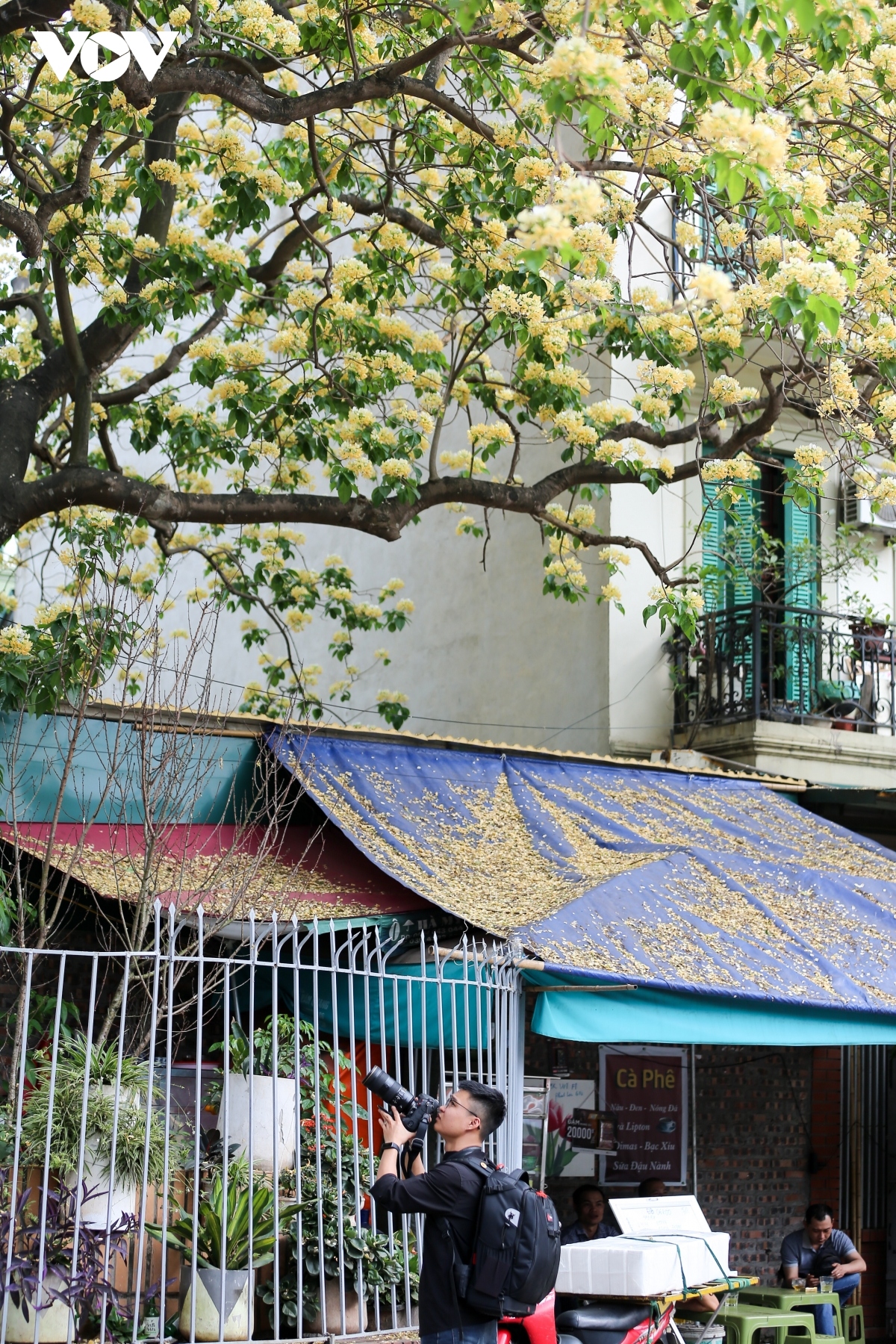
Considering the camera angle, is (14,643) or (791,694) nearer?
(14,643)

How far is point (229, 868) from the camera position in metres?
8.52

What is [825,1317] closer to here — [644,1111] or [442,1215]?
[644,1111]

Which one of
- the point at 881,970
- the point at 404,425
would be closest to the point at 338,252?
the point at 404,425

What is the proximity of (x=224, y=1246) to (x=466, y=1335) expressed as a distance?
1122 mm

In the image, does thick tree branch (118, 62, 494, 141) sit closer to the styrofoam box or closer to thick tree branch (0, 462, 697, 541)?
thick tree branch (0, 462, 697, 541)

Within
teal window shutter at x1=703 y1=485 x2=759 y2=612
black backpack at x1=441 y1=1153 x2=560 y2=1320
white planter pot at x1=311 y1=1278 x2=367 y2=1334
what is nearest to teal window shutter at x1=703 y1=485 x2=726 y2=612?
teal window shutter at x1=703 y1=485 x2=759 y2=612

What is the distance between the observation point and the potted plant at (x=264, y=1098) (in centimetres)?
656

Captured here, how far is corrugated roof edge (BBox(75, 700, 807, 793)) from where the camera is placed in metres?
8.66

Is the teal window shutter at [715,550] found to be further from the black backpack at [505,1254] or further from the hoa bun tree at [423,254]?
the black backpack at [505,1254]

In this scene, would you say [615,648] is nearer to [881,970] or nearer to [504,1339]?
[881,970]

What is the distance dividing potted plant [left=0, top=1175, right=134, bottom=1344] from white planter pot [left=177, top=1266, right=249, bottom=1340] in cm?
31

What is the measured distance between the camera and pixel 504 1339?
228 inches
